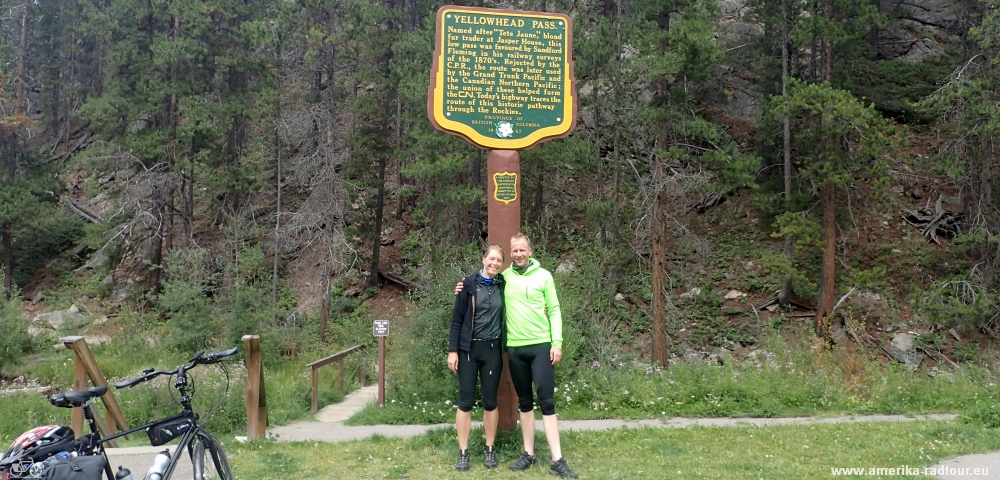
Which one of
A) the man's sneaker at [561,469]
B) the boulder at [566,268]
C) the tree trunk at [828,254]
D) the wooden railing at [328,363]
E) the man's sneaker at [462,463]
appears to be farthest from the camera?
the tree trunk at [828,254]

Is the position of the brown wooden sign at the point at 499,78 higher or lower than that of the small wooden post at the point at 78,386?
higher

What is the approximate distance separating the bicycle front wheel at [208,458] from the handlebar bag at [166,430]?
0.44 ft

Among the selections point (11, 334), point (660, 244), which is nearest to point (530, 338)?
point (660, 244)

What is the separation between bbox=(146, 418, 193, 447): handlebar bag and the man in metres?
2.38

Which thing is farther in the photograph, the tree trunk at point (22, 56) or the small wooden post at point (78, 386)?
the tree trunk at point (22, 56)

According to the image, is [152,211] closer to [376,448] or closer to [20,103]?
[20,103]

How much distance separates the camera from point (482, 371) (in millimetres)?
5363

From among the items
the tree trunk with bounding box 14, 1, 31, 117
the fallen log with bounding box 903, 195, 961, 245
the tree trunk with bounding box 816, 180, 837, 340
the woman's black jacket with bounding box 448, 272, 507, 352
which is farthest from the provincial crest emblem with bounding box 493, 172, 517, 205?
the tree trunk with bounding box 14, 1, 31, 117

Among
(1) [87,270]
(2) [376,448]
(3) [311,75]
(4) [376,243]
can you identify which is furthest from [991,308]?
(1) [87,270]

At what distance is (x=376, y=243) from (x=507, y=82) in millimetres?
17136

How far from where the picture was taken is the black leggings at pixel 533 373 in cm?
515

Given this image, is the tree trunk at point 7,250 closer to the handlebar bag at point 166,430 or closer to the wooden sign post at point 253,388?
the wooden sign post at point 253,388

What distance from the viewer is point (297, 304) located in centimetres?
2169

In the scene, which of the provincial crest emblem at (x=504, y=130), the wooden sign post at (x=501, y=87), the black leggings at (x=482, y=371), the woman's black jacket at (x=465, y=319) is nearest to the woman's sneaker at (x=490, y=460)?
the black leggings at (x=482, y=371)
